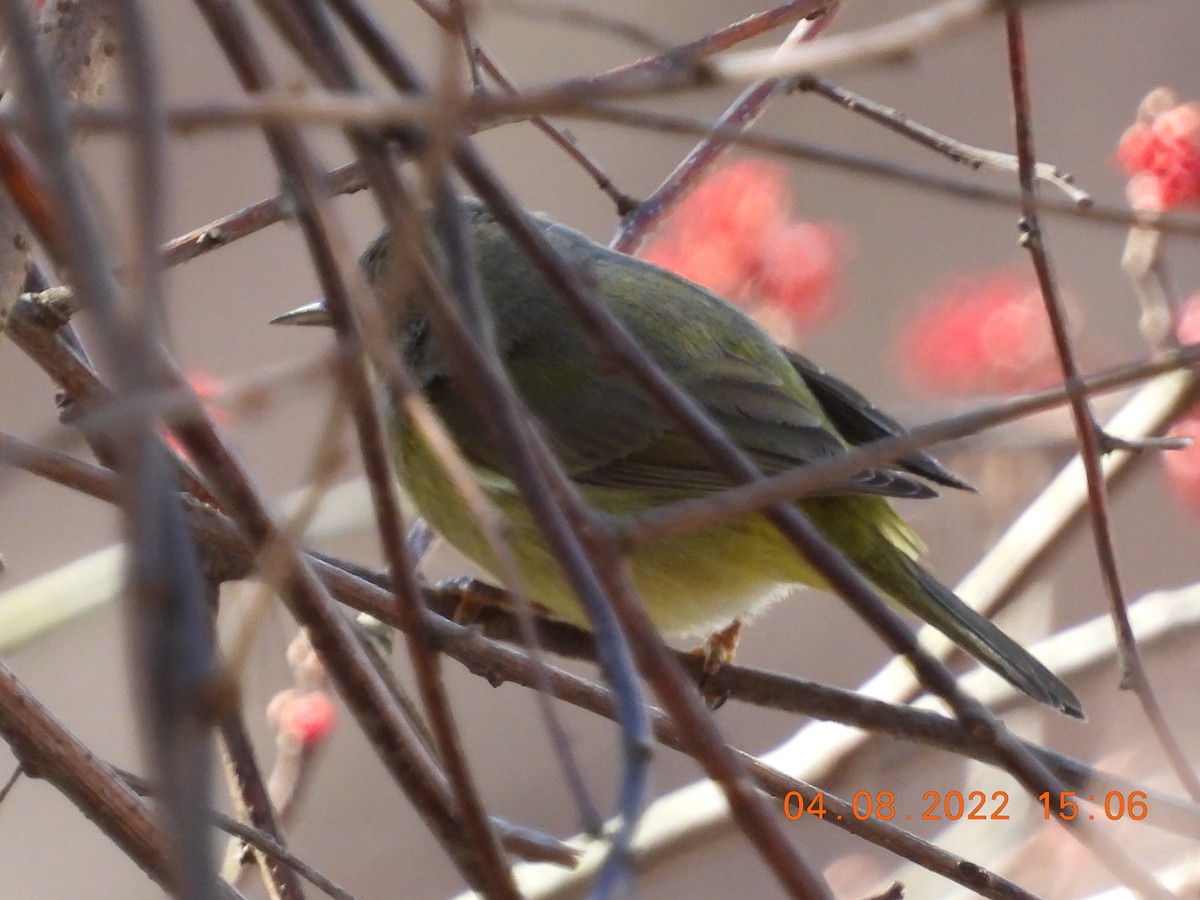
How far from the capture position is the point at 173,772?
0.56 m

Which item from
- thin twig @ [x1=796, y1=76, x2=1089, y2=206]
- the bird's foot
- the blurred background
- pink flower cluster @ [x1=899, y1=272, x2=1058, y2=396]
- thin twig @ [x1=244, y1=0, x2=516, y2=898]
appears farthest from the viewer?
the blurred background

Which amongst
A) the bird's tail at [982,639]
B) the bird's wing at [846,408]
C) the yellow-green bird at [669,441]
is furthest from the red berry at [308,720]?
the bird's wing at [846,408]

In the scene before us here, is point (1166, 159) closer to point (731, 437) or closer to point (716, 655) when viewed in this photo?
point (731, 437)

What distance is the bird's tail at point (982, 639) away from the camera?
2.17 meters

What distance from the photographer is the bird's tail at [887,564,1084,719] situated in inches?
85.5

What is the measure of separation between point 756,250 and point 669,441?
18.7 inches

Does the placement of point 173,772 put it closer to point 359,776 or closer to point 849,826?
point 849,826

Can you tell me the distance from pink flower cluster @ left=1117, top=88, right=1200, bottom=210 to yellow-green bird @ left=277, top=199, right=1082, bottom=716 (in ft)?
1.97

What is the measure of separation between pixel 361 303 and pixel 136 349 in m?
0.29

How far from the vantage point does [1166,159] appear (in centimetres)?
240

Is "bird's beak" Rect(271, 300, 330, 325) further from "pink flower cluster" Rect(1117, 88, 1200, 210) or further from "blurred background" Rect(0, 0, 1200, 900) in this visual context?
"pink flower cluster" Rect(1117, 88, 1200, 210)

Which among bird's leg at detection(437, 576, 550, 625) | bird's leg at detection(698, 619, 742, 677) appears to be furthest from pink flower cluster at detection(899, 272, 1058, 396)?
bird's leg at detection(437, 576, 550, 625)

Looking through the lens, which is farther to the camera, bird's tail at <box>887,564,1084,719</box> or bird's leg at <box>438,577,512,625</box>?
bird's leg at <box>438,577,512,625</box>

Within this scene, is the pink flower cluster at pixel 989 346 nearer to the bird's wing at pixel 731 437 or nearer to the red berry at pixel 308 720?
the bird's wing at pixel 731 437
